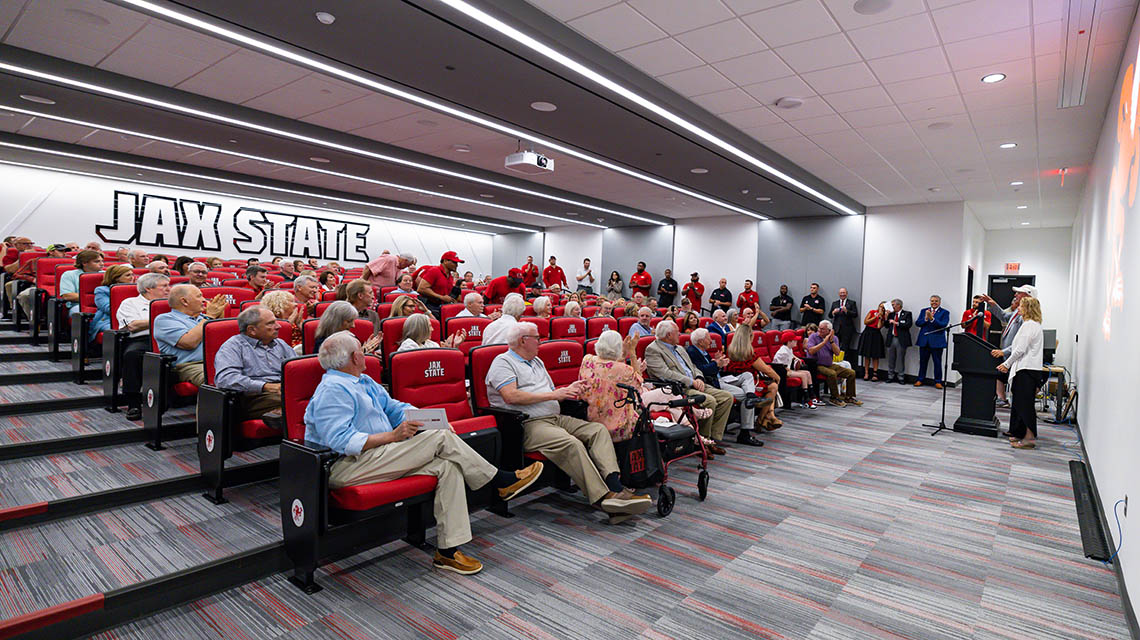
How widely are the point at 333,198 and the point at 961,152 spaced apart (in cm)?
1188

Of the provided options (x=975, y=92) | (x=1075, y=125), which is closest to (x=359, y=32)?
(x=975, y=92)

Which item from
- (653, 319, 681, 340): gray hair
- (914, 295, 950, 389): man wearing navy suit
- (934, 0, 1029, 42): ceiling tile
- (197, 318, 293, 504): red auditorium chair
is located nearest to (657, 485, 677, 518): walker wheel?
(653, 319, 681, 340): gray hair

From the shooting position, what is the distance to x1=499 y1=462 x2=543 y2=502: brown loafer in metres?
3.32

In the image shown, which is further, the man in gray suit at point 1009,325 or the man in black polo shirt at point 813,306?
the man in black polo shirt at point 813,306

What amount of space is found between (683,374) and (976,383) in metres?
3.92

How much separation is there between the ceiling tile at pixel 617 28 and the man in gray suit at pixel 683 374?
7.53ft

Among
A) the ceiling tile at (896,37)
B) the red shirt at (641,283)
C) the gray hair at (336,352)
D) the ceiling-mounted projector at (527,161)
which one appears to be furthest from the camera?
the red shirt at (641,283)

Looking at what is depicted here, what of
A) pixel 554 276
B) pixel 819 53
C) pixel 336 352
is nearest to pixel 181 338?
pixel 336 352

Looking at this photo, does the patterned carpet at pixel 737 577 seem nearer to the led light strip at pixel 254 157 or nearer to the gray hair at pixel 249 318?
the gray hair at pixel 249 318

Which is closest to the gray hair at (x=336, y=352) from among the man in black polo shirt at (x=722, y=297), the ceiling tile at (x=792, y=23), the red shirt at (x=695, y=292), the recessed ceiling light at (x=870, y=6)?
the ceiling tile at (x=792, y=23)

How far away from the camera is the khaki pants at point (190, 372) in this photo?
3838 millimetres

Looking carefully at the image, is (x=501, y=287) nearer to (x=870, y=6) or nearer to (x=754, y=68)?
(x=754, y=68)

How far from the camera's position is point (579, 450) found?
3486 mm

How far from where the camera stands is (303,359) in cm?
302
